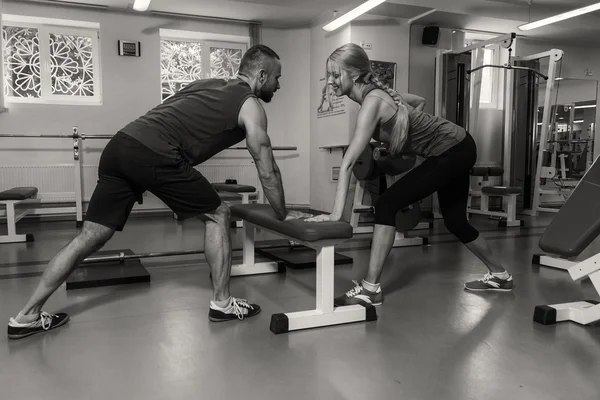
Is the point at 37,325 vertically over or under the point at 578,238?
under

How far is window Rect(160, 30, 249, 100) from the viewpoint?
6.22 meters

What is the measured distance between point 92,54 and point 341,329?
5.21 metres

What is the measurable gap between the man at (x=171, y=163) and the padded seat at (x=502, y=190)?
392 cm

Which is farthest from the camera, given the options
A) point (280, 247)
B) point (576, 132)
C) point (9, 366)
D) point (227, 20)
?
point (576, 132)

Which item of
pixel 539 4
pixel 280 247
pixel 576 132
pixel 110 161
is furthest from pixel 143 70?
pixel 576 132

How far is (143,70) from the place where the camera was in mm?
5922

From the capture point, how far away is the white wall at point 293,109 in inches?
257

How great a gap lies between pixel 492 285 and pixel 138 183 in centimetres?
189

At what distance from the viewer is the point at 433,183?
229 cm

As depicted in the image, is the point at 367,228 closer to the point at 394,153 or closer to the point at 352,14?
the point at 352,14

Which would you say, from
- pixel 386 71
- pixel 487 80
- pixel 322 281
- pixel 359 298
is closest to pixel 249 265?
pixel 359 298

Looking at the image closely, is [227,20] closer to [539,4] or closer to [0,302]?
[539,4]

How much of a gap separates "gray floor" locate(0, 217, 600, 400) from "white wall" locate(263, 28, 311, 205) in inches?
149

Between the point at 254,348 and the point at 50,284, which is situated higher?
the point at 50,284
